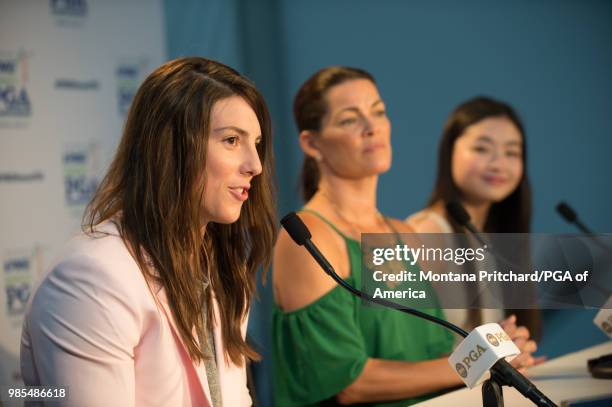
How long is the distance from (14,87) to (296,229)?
205cm

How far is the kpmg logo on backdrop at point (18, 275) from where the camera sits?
11.2ft

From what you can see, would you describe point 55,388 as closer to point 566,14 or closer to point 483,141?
point 483,141

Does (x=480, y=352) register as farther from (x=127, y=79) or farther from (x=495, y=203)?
(x=127, y=79)

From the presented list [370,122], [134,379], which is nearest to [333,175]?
[370,122]

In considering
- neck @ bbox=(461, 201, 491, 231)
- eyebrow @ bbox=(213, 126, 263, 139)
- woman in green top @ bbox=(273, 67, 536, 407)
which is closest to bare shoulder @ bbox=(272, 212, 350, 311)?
woman in green top @ bbox=(273, 67, 536, 407)

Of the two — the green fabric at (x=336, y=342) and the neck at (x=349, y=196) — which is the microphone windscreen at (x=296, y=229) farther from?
the neck at (x=349, y=196)

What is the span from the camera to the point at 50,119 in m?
3.55

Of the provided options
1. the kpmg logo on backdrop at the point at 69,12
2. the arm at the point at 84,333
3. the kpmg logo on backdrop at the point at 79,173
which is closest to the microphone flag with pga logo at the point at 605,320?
the arm at the point at 84,333

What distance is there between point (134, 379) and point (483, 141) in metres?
2.17

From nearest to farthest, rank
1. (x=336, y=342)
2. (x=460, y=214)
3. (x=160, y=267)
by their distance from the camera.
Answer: (x=160, y=267) → (x=460, y=214) → (x=336, y=342)

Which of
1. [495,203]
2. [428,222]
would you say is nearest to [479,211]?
[495,203]

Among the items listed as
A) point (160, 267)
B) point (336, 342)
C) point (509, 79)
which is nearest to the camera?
point (160, 267)

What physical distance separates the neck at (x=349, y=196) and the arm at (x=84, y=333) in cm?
130

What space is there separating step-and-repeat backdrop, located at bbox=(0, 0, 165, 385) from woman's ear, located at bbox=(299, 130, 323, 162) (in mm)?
1140
